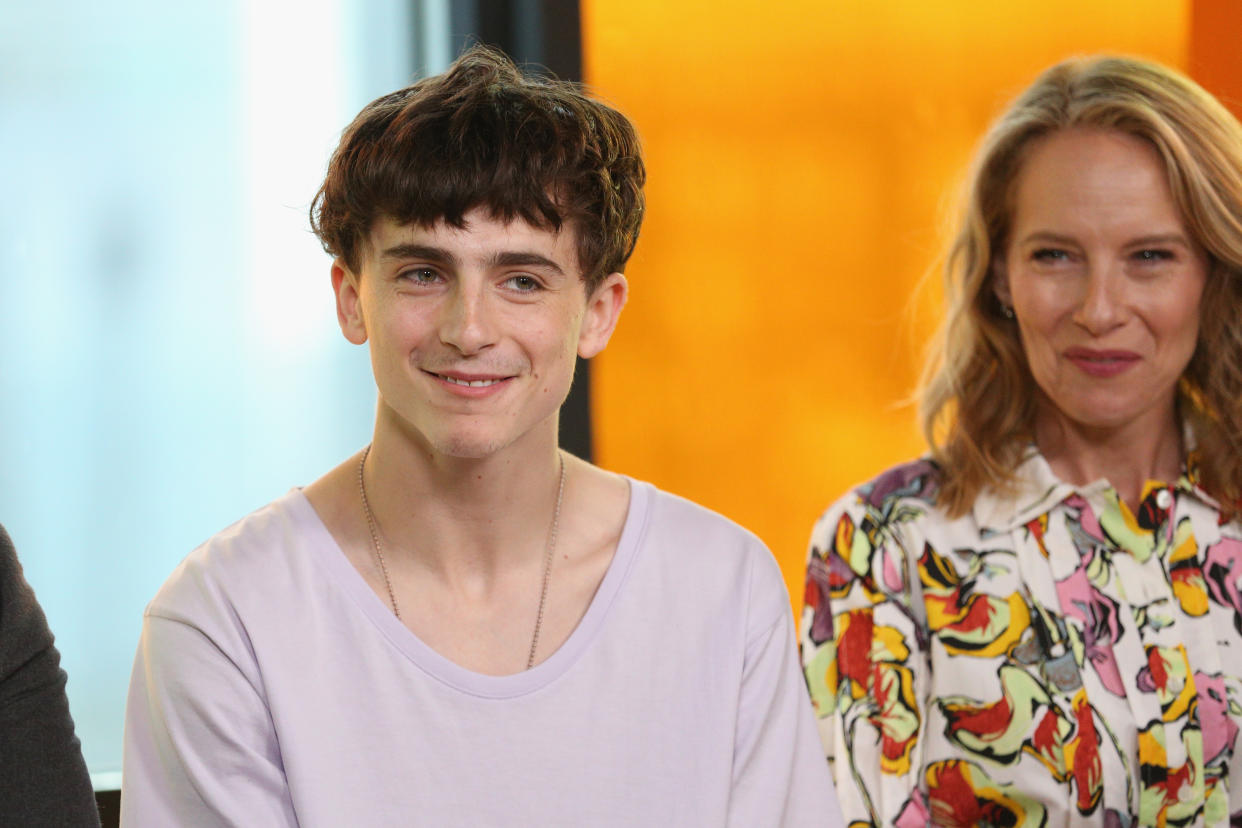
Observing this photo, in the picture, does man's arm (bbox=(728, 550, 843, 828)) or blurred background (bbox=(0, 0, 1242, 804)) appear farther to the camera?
blurred background (bbox=(0, 0, 1242, 804))

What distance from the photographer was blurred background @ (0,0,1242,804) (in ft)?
8.42

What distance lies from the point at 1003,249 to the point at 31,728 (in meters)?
1.60

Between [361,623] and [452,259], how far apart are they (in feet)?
1.41

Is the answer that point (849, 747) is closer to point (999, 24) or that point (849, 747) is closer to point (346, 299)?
point (346, 299)

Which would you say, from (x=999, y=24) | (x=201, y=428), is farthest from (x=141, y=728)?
(x=999, y=24)

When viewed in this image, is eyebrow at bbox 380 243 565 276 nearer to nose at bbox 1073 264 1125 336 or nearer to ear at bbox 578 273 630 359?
ear at bbox 578 273 630 359

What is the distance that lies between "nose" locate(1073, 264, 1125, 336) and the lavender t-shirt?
2.40ft

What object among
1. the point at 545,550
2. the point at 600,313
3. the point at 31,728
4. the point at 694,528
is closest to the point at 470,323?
the point at 600,313

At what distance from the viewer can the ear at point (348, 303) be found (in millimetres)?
1602

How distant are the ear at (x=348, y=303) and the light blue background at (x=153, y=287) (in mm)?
1098

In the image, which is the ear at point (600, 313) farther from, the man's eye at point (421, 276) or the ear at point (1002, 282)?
the ear at point (1002, 282)

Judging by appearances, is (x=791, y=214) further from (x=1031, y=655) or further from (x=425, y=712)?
(x=425, y=712)

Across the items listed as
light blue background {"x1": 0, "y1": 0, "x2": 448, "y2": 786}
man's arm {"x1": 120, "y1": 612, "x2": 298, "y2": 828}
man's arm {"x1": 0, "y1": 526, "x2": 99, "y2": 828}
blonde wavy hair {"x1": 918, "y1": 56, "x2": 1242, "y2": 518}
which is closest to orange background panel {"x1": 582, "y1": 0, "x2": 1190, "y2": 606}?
light blue background {"x1": 0, "y1": 0, "x2": 448, "y2": 786}

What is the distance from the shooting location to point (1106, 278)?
205 centimetres
